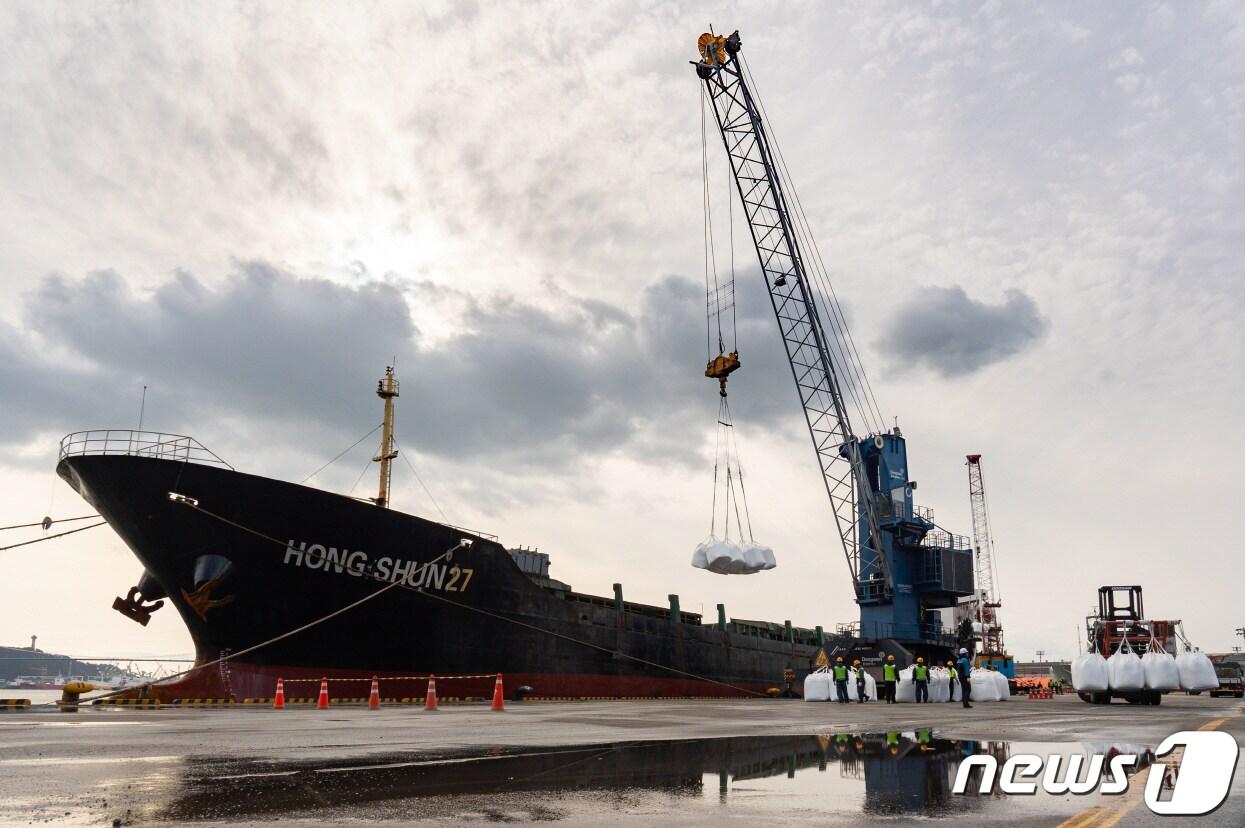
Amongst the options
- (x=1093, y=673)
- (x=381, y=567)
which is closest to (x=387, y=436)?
(x=381, y=567)

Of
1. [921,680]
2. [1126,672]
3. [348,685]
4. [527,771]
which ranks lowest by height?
[348,685]

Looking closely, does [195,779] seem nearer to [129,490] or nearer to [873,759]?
[873,759]

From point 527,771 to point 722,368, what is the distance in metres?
36.8

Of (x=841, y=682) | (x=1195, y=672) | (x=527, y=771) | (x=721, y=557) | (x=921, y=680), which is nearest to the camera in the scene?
(x=527, y=771)

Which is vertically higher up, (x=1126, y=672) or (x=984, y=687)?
(x=1126, y=672)

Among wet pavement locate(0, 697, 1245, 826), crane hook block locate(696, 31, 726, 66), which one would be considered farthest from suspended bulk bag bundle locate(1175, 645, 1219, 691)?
crane hook block locate(696, 31, 726, 66)

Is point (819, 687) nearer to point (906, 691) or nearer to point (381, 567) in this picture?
point (906, 691)

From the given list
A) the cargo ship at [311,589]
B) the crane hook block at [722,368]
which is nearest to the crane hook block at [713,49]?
the crane hook block at [722,368]

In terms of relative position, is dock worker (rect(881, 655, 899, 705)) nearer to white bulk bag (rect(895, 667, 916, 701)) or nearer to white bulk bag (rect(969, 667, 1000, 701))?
white bulk bag (rect(895, 667, 916, 701))

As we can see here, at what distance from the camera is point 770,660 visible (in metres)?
44.7

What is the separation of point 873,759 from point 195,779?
23.8ft

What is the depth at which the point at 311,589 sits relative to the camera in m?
25.9

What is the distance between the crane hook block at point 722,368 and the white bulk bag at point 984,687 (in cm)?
1935

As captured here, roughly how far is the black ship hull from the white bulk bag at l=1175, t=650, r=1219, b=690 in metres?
20.3
